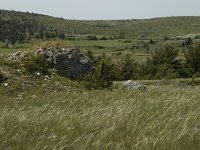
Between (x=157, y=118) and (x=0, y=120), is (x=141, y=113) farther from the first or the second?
(x=0, y=120)

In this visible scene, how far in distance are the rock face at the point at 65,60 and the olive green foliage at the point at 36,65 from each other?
882 mm

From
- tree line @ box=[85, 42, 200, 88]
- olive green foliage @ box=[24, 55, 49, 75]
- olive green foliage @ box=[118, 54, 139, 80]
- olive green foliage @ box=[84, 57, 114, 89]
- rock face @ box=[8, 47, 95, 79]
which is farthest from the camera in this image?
olive green foliage @ box=[118, 54, 139, 80]

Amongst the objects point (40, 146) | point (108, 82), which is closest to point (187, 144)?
point (40, 146)

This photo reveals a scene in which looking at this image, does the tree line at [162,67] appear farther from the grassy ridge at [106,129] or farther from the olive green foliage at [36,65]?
the grassy ridge at [106,129]

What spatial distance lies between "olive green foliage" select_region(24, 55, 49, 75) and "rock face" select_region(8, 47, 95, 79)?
88 cm

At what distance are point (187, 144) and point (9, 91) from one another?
11.0m

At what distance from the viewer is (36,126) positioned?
16.7 ft

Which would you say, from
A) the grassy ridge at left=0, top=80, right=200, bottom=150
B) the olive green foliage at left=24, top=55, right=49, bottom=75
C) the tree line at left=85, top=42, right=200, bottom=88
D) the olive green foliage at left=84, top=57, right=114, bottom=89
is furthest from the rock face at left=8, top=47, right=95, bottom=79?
the tree line at left=85, top=42, right=200, bottom=88

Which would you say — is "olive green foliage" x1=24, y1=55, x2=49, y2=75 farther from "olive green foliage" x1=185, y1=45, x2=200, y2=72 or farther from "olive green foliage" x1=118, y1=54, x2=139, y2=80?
"olive green foliage" x1=185, y1=45, x2=200, y2=72

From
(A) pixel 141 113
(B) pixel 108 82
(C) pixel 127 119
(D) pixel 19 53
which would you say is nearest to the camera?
(C) pixel 127 119

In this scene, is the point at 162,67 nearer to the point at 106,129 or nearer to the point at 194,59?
the point at 194,59

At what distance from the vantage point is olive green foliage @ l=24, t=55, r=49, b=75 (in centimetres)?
1745

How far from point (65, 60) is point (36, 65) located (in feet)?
11.4

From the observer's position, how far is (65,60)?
21.3 metres
